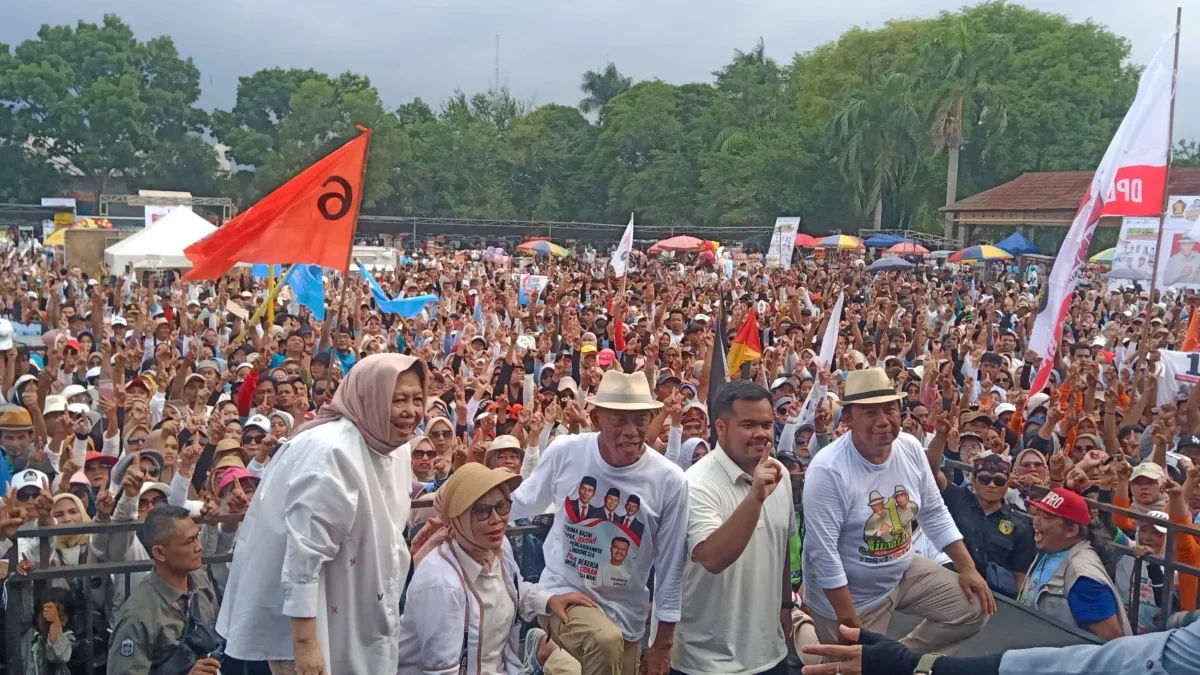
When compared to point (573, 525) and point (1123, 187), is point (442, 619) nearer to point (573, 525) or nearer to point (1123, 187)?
point (573, 525)

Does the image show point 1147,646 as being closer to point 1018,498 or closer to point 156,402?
point 1018,498

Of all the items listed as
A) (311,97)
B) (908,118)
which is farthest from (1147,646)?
(311,97)

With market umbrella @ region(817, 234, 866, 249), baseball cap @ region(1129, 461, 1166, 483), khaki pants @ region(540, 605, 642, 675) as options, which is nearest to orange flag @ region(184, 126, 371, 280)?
khaki pants @ region(540, 605, 642, 675)

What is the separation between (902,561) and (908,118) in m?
43.3

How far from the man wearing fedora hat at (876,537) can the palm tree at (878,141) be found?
43110 mm

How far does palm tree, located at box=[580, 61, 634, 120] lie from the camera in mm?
73750

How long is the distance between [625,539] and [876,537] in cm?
96

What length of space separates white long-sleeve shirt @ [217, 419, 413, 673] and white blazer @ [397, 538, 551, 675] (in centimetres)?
19

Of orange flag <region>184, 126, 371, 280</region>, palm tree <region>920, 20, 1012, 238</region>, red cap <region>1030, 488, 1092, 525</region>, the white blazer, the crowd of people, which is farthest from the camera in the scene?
palm tree <region>920, 20, 1012, 238</region>

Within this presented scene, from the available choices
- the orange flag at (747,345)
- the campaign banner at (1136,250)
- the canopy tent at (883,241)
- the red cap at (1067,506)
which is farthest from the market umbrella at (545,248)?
the red cap at (1067,506)

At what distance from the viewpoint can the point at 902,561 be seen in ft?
12.6

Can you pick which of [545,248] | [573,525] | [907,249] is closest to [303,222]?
[573,525]

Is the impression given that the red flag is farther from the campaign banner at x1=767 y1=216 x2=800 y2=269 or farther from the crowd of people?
the campaign banner at x1=767 y1=216 x2=800 y2=269

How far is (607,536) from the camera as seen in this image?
11.7ft
